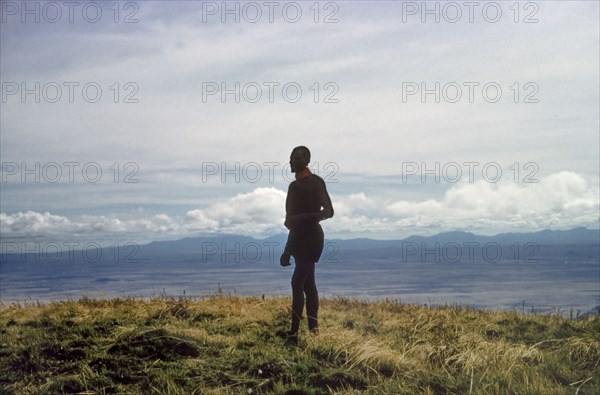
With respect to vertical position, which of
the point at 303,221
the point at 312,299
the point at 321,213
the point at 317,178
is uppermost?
the point at 317,178

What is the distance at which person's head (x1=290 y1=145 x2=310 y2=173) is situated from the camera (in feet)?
31.9

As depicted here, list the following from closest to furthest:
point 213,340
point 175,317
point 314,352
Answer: point 314,352
point 213,340
point 175,317

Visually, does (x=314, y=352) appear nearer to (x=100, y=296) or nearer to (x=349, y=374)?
(x=349, y=374)

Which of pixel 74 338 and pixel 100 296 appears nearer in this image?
pixel 74 338

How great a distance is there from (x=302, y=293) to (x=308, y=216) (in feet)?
3.85

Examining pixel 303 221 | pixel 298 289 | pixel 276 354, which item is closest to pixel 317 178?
pixel 303 221

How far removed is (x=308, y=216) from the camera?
381 inches

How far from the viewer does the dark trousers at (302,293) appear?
962 cm

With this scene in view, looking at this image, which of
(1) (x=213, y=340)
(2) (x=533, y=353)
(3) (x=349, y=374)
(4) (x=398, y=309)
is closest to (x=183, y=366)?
(1) (x=213, y=340)

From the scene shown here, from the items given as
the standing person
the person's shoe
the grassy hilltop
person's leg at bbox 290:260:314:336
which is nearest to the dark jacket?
the standing person

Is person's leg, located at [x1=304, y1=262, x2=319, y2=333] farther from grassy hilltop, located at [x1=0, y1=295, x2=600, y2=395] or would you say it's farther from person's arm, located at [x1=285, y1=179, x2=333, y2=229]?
person's arm, located at [x1=285, y1=179, x2=333, y2=229]

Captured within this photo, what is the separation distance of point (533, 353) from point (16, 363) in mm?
6694

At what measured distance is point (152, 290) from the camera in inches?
581

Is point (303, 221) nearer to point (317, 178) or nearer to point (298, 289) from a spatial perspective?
point (317, 178)
